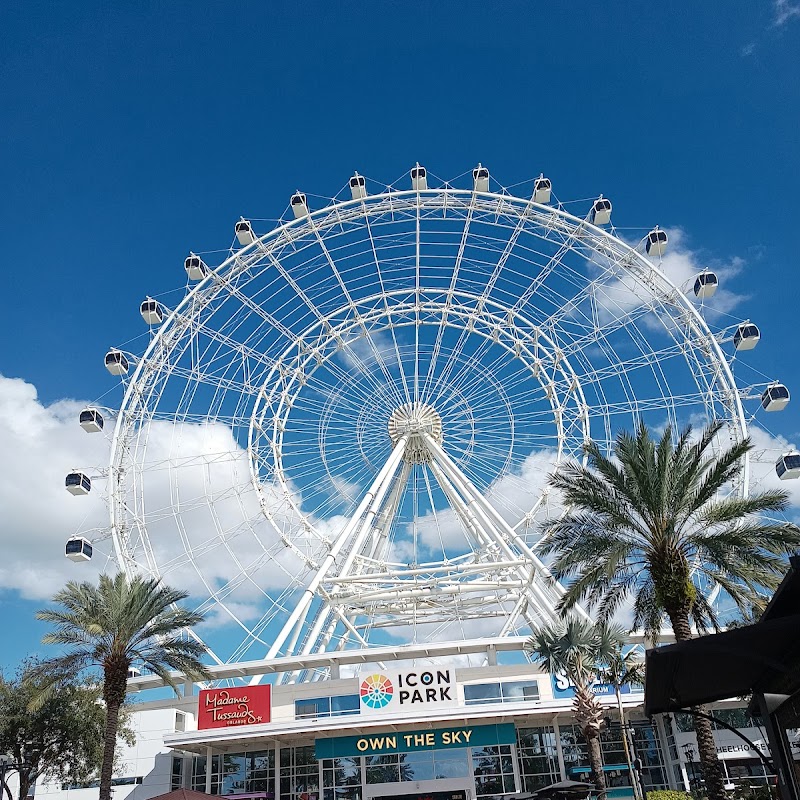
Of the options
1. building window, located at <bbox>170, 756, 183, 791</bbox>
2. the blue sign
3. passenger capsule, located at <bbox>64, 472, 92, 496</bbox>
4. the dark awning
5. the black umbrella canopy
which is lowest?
the black umbrella canopy

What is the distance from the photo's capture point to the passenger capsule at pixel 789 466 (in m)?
35.9

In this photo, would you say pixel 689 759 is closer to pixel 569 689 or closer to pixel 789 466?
pixel 569 689

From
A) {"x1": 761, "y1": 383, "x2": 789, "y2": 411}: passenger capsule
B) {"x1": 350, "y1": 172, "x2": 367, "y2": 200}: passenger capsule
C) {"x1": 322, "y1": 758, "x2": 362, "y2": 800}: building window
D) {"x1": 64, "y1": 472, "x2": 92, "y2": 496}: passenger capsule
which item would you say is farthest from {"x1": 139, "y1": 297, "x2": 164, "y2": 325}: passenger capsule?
{"x1": 761, "y1": 383, "x2": 789, "y2": 411}: passenger capsule

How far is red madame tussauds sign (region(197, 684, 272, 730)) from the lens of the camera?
34.3 meters

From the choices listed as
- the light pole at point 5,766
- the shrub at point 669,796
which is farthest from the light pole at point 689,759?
the light pole at point 5,766

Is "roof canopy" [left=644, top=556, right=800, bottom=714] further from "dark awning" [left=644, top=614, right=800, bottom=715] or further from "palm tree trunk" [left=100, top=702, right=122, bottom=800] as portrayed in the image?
"palm tree trunk" [left=100, top=702, right=122, bottom=800]

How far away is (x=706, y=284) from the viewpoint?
3841 centimetres

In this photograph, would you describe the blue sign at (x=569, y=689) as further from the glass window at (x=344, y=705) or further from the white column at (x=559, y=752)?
the glass window at (x=344, y=705)

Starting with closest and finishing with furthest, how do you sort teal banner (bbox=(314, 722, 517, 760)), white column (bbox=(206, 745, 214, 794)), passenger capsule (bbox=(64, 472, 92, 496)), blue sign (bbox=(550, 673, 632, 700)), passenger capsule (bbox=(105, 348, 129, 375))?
blue sign (bbox=(550, 673, 632, 700)) < teal banner (bbox=(314, 722, 517, 760)) < white column (bbox=(206, 745, 214, 794)) < passenger capsule (bbox=(64, 472, 92, 496)) < passenger capsule (bbox=(105, 348, 129, 375))

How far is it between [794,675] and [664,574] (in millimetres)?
10103

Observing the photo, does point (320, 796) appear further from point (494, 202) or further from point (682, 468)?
point (494, 202)

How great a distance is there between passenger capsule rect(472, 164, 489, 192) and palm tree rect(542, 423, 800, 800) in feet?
78.3

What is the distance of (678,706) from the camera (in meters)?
12.0

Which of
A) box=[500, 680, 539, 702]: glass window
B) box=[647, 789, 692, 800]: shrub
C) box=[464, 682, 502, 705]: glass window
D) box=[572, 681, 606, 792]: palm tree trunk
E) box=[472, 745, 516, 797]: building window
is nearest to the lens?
box=[647, 789, 692, 800]: shrub
